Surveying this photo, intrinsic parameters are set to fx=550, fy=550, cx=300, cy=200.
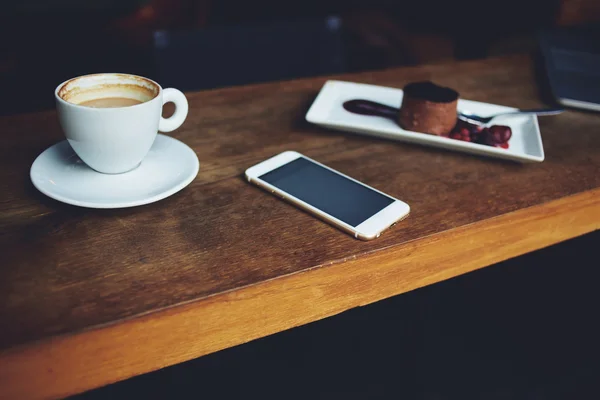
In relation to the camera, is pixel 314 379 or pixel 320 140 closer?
pixel 320 140

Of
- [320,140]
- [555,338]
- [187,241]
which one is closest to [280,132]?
[320,140]

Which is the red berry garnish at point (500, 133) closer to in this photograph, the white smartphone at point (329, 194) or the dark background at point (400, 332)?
the white smartphone at point (329, 194)

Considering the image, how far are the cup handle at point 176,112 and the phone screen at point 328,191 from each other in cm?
13

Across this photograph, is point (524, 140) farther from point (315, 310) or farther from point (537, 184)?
point (315, 310)

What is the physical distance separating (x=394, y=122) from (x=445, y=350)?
650mm

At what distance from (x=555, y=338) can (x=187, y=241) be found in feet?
3.51

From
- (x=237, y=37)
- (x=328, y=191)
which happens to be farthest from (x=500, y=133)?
(x=237, y=37)

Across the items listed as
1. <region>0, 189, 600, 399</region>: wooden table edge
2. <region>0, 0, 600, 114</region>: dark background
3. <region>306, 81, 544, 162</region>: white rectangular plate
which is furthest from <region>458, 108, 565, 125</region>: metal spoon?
<region>0, 0, 600, 114</region>: dark background

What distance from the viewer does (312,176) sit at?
69 cm

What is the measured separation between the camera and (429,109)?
78 centimetres

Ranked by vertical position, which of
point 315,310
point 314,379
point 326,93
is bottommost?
point 314,379

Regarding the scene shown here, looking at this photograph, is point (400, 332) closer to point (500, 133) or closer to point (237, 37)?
point (500, 133)

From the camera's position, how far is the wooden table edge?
467 mm

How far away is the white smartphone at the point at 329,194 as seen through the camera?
61 centimetres
